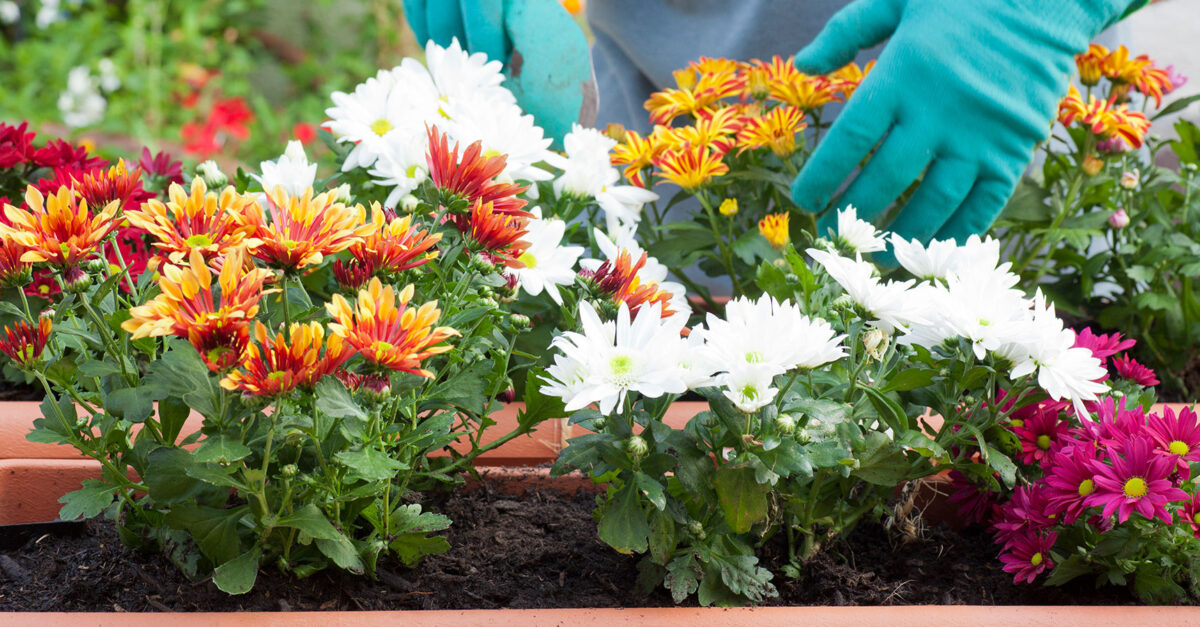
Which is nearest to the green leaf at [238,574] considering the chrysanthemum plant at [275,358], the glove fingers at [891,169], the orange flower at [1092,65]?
the chrysanthemum plant at [275,358]

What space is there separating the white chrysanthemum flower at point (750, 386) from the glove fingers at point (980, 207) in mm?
632

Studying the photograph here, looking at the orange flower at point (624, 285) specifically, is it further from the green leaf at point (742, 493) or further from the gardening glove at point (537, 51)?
the gardening glove at point (537, 51)

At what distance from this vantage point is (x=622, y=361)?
0.65m

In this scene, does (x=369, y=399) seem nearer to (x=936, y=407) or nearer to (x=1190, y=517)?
(x=936, y=407)

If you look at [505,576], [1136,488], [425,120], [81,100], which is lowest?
[81,100]

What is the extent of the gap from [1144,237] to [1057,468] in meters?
0.63

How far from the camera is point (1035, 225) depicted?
1315 mm

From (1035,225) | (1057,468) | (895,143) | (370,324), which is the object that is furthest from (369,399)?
(1035,225)

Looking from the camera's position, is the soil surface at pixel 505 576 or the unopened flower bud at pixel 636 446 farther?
the soil surface at pixel 505 576

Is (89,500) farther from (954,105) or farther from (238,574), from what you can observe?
(954,105)

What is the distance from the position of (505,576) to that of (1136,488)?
498 millimetres

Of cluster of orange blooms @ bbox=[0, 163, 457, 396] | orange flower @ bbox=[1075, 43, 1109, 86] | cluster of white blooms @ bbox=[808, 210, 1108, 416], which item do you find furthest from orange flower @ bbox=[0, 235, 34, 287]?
orange flower @ bbox=[1075, 43, 1109, 86]

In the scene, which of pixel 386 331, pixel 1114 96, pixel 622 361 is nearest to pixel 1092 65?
pixel 1114 96

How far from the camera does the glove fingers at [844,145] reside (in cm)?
112
